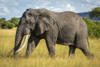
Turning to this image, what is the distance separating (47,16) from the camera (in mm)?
5273

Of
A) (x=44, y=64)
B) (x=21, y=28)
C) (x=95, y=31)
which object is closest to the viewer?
(x=44, y=64)

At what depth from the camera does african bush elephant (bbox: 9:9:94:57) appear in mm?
5191

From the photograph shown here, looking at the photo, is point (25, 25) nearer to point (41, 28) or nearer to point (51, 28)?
point (41, 28)

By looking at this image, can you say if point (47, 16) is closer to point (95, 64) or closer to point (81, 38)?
point (81, 38)

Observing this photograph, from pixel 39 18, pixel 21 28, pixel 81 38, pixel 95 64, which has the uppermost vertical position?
pixel 39 18

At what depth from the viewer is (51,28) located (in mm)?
5238

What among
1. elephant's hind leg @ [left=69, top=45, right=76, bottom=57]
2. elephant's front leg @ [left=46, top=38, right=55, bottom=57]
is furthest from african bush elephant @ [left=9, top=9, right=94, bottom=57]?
elephant's hind leg @ [left=69, top=45, right=76, bottom=57]

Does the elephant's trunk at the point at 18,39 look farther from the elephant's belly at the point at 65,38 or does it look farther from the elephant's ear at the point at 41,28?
the elephant's belly at the point at 65,38

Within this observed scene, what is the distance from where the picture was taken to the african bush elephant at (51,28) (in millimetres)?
5191

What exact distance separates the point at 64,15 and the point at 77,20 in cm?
57

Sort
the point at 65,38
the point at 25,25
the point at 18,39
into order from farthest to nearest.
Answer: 1. the point at 65,38
2. the point at 25,25
3. the point at 18,39

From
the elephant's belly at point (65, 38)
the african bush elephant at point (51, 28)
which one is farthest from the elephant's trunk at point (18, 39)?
the elephant's belly at point (65, 38)

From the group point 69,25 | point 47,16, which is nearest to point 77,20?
point 69,25

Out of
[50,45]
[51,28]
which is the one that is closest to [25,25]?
[51,28]
